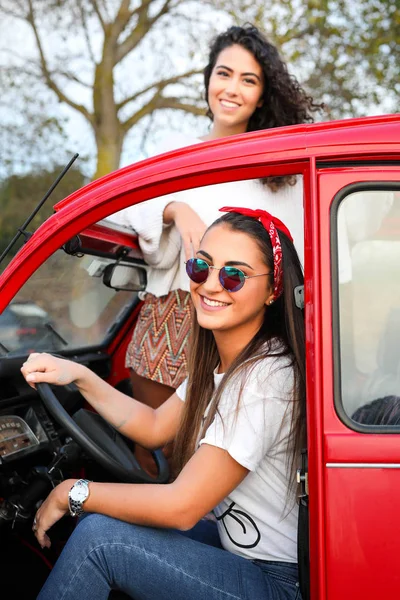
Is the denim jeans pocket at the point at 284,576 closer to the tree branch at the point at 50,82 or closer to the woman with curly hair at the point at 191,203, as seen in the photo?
the woman with curly hair at the point at 191,203

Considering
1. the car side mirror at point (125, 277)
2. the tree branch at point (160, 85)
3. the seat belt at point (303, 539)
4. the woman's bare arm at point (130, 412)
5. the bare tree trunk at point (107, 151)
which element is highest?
the tree branch at point (160, 85)

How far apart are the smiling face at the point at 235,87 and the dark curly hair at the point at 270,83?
3 cm

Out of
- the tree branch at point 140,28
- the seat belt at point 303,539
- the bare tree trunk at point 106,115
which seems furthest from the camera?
the tree branch at point 140,28

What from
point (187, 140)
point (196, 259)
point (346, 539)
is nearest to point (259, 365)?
point (196, 259)

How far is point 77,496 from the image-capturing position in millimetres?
1804

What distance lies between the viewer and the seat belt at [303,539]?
1.61 metres

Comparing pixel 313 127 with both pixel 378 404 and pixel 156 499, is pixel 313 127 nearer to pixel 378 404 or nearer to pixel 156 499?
pixel 378 404

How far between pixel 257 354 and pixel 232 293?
178 mm

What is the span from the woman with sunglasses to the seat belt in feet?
0.37

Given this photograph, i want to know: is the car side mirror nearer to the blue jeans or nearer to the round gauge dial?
the round gauge dial

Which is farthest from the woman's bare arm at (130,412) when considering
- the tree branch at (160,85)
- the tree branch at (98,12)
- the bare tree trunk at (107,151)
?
the tree branch at (98,12)

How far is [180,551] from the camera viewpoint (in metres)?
1.74

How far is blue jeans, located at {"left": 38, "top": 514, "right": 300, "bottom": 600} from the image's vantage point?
1688 millimetres

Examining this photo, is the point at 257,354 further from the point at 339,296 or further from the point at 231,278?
the point at 339,296
